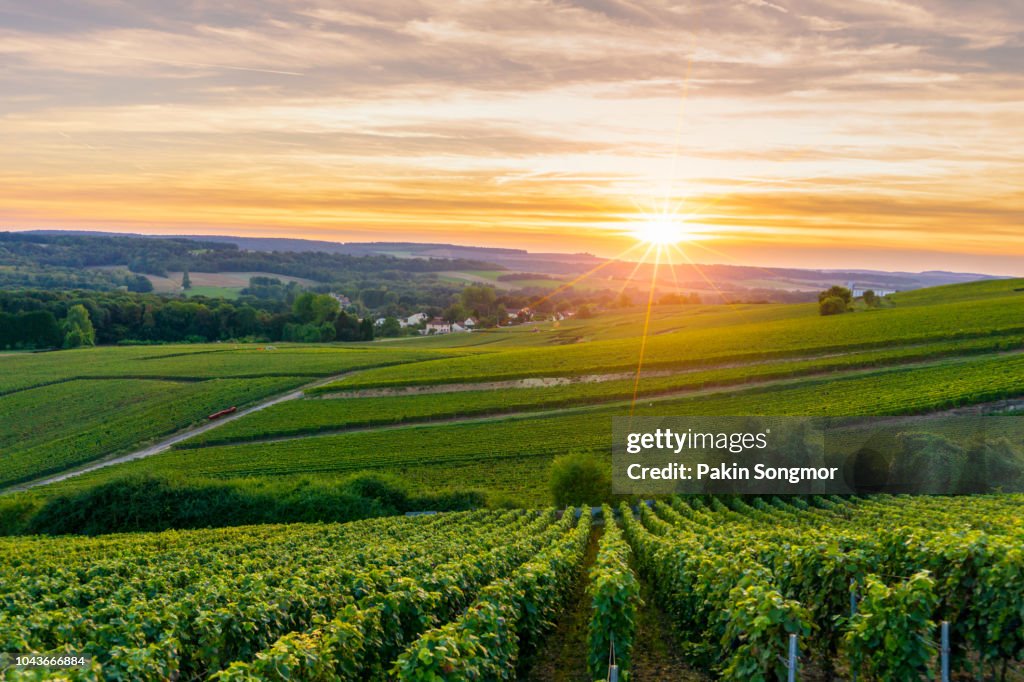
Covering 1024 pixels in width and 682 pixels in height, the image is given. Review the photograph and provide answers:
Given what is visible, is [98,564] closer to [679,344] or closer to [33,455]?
[33,455]

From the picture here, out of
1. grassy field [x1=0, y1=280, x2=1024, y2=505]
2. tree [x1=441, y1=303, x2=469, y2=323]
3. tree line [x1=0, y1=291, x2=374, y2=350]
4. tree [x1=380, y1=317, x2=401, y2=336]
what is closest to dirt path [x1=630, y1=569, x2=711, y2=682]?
grassy field [x1=0, y1=280, x2=1024, y2=505]

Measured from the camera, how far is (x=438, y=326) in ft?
571

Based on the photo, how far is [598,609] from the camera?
13336mm

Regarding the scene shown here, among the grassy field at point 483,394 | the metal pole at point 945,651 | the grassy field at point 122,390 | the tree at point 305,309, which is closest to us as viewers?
the metal pole at point 945,651

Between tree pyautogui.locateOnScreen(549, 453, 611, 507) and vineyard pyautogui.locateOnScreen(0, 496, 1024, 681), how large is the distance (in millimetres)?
22604

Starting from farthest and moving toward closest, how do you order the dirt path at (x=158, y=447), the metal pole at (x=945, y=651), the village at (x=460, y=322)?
the village at (x=460, y=322)
the dirt path at (x=158, y=447)
the metal pole at (x=945, y=651)

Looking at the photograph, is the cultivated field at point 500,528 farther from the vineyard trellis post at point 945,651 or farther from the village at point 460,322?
the village at point 460,322

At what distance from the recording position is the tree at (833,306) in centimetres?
10112

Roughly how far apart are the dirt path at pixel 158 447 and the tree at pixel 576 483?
37105mm

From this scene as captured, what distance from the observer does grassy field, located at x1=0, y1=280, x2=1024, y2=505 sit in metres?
54.9

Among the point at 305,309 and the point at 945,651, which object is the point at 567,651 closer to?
the point at 945,651

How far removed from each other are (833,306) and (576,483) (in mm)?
70857

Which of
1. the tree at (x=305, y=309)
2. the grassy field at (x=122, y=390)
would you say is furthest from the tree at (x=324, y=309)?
the grassy field at (x=122, y=390)

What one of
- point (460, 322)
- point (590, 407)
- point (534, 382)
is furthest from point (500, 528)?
point (460, 322)
